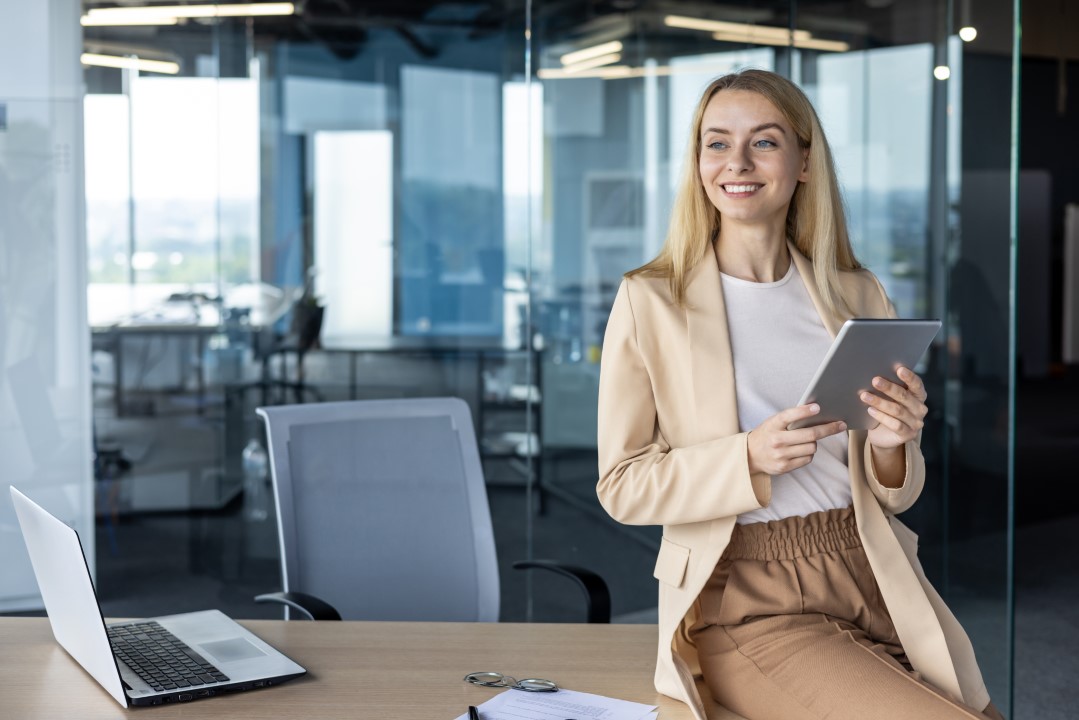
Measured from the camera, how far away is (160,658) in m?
1.71

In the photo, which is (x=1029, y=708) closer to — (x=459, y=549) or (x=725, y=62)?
(x=459, y=549)

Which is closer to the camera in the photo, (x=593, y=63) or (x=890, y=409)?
(x=890, y=409)

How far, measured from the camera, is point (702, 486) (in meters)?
1.69

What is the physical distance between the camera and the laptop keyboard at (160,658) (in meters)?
1.62

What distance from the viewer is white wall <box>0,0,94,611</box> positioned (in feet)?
12.3

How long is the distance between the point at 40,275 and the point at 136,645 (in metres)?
2.42

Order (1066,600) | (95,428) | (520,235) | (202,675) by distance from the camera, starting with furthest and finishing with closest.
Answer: (1066,600) → (520,235) → (95,428) → (202,675)

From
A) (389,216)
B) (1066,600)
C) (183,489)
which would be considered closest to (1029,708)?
(1066,600)

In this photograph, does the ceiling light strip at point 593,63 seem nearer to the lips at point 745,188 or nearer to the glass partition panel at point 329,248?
the glass partition panel at point 329,248

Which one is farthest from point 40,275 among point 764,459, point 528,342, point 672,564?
point 764,459

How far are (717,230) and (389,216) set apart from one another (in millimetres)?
2784

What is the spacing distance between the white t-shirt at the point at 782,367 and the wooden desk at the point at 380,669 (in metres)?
0.32

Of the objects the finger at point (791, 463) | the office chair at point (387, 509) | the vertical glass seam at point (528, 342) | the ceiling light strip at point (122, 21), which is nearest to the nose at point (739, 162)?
the finger at point (791, 463)

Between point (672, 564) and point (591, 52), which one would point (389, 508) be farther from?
point (591, 52)
